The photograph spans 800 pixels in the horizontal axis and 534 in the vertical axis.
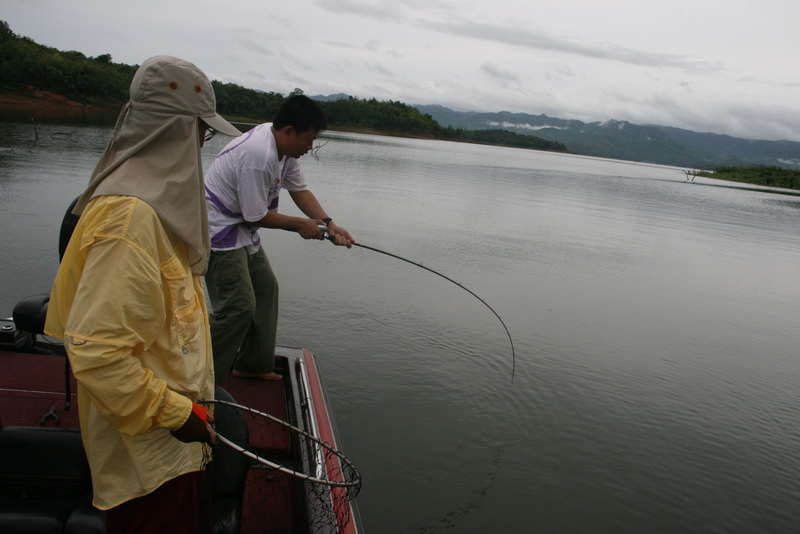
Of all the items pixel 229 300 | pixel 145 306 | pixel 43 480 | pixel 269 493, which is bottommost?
pixel 269 493

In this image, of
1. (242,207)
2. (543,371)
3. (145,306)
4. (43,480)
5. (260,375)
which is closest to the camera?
(145,306)

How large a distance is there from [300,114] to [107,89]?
2842 inches

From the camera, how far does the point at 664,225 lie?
61.0ft

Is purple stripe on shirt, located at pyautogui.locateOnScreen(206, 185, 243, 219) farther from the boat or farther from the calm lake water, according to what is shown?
the calm lake water

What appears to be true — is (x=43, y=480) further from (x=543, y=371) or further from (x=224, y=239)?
(x=543, y=371)

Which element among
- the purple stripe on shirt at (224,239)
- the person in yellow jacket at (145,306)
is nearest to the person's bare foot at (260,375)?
the purple stripe on shirt at (224,239)

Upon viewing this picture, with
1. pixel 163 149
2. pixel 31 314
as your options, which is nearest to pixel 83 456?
pixel 163 149

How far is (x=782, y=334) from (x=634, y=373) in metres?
3.31

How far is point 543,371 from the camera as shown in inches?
249

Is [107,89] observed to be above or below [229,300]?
above

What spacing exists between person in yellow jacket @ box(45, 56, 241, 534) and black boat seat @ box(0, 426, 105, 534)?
1.56ft

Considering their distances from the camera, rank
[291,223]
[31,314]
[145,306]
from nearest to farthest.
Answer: [145,306], [31,314], [291,223]

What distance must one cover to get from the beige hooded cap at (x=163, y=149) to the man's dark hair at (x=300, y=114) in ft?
5.94

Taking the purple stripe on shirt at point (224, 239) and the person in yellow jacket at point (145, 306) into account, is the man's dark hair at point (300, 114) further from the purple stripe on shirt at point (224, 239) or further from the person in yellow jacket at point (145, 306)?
the person in yellow jacket at point (145, 306)
